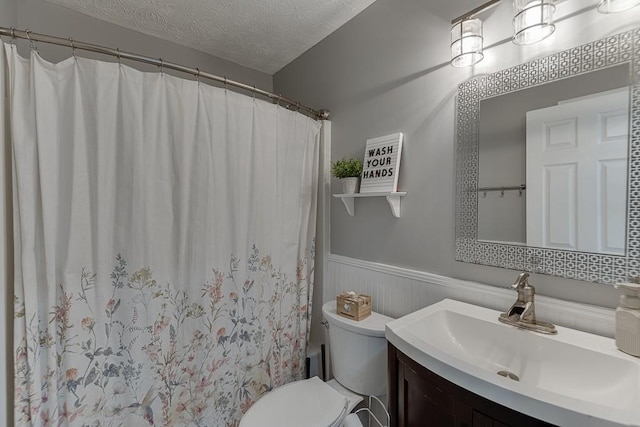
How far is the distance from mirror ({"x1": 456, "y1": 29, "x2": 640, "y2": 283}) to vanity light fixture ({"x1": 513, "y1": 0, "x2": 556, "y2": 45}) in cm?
9

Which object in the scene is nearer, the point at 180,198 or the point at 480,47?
the point at 480,47

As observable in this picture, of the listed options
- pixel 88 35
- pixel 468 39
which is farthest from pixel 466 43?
pixel 88 35

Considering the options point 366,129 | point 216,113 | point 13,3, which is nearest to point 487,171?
point 366,129

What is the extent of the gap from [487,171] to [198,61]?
2.14m

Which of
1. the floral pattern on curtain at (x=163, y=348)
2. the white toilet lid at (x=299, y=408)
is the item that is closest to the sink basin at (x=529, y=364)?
the white toilet lid at (x=299, y=408)

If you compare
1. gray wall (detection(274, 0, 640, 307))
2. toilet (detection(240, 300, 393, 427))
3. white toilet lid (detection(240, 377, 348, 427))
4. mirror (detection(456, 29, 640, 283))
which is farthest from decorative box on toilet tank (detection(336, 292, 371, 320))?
mirror (detection(456, 29, 640, 283))

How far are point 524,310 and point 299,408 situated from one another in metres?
0.98

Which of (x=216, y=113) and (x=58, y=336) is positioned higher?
(x=216, y=113)

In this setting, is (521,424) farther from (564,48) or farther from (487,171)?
(564,48)

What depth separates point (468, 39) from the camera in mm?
1096

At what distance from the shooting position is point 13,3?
1.47 m

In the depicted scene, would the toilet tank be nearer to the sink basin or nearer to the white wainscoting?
the white wainscoting

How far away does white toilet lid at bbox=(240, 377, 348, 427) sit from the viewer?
3.72ft

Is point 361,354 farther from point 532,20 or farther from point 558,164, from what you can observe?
point 532,20
